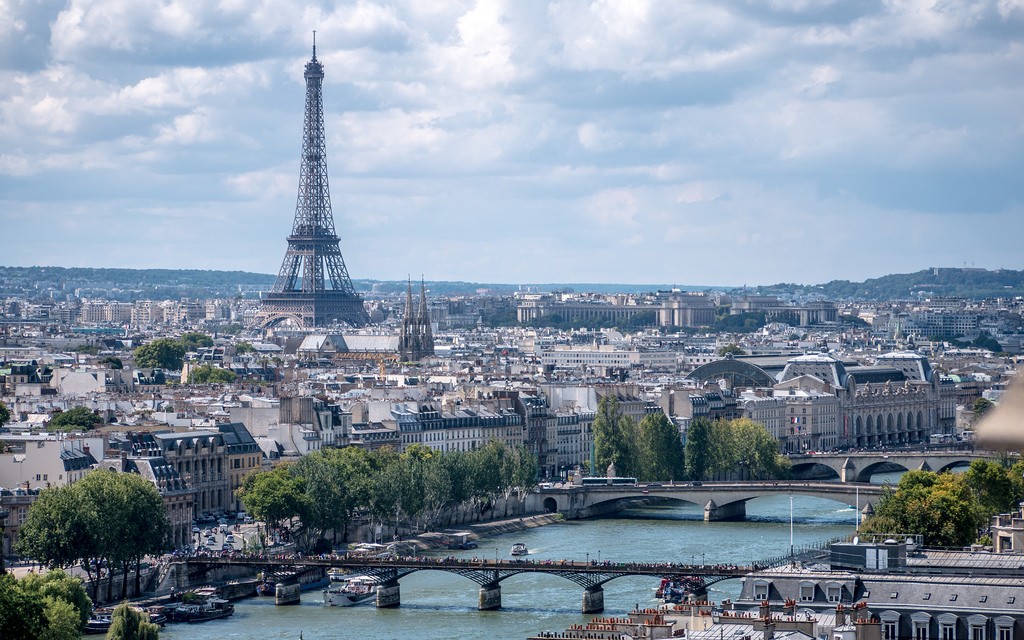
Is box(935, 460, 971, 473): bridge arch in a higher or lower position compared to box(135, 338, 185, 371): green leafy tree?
lower

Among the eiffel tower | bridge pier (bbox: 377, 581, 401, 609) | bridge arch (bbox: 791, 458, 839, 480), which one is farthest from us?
the eiffel tower

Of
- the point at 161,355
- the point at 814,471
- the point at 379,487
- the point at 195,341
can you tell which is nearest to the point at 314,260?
the point at 195,341

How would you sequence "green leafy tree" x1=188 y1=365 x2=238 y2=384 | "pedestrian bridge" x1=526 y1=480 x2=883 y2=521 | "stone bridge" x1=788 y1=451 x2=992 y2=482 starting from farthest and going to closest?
A: 1. "green leafy tree" x1=188 y1=365 x2=238 y2=384
2. "stone bridge" x1=788 y1=451 x2=992 y2=482
3. "pedestrian bridge" x1=526 y1=480 x2=883 y2=521

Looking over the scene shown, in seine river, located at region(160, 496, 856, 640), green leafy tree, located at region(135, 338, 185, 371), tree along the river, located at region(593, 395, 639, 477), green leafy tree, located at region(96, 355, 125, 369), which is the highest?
green leafy tree, located at region(135, 338, 185, 371)

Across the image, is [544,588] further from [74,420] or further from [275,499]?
[74,420]

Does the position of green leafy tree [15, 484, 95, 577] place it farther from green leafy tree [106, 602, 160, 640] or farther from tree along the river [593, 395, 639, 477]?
tree along the river [593, 395, 639, 477]

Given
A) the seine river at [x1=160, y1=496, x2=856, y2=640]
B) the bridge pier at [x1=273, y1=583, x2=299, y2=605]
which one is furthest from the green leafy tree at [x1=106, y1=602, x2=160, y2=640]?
the bridge pier at [x1=273, y1=583, x2=299, y2=605]

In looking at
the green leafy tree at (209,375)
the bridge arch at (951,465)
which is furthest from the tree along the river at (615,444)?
the green leafy tree at (209,375)

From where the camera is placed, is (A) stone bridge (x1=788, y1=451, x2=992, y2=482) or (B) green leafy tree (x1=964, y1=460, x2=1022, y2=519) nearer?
(B) green leafy tree (x1=964, y1=460, x2=1022, y2=519)
